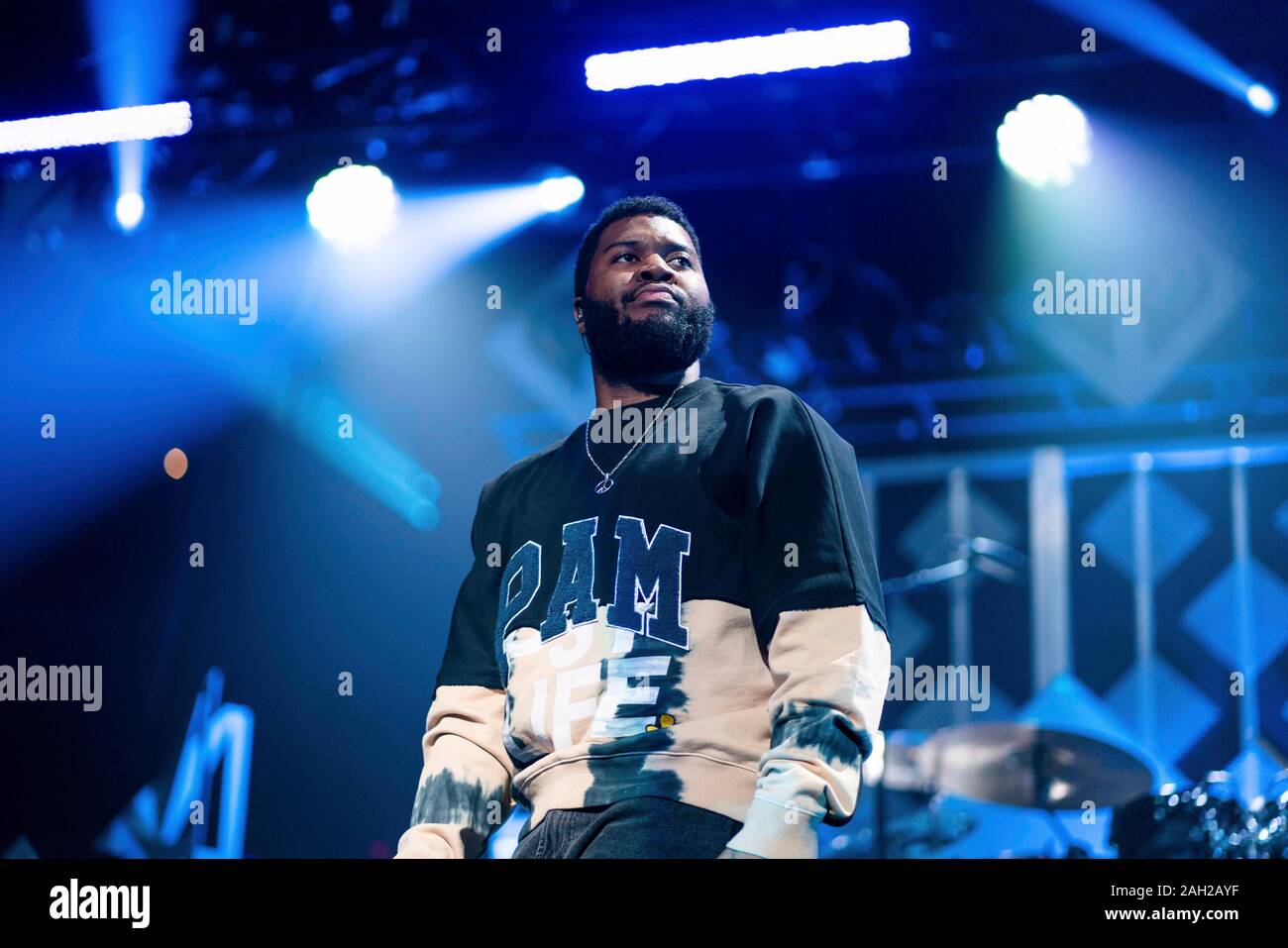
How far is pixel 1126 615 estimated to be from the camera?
332cm

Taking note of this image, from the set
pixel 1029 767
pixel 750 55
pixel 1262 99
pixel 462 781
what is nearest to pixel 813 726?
pixel 462 781

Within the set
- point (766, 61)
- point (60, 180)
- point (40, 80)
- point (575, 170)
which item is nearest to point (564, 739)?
point (575, 170)

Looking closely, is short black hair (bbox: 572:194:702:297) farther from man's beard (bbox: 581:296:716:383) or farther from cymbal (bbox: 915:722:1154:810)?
cymbal (bbox: 915:722:1154:810)

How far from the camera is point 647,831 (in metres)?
2.24

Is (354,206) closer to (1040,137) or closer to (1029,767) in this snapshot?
(1040,137)

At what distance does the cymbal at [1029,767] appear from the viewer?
3.23 m

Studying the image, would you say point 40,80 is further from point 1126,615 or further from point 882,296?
point 1126,615

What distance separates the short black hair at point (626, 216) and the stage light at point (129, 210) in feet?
4.13

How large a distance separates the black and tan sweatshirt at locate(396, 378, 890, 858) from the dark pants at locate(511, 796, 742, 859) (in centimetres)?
2

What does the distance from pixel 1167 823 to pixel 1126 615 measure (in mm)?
481

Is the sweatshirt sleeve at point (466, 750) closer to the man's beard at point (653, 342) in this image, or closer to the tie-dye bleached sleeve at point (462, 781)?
the tie-dye bleached sleeve at point (462, 781)

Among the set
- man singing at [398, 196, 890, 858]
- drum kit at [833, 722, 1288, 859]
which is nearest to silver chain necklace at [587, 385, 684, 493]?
man singing at [398, 196, 890, 858]

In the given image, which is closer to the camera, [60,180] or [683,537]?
[683,537]

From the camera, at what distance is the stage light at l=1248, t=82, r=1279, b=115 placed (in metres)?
3.19
